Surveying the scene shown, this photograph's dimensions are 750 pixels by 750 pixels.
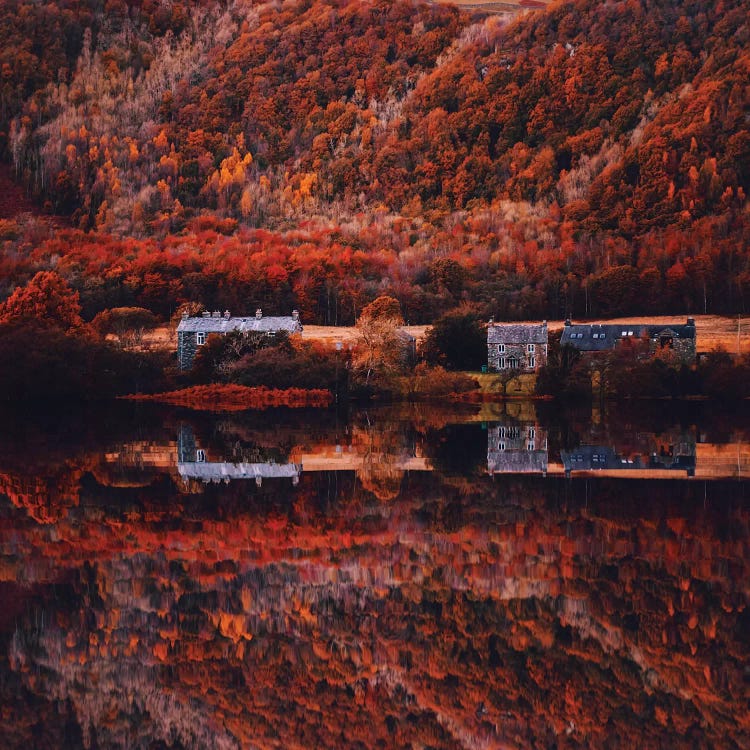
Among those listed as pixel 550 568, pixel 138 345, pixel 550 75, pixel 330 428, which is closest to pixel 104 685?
pixel 550 568

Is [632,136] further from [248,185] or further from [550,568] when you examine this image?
[550,568]

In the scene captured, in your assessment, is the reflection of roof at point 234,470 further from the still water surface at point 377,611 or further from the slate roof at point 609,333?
the slate roof at point 609,333

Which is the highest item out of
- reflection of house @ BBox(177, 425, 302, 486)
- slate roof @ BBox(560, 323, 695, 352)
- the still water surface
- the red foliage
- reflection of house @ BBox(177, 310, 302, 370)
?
the still water surface

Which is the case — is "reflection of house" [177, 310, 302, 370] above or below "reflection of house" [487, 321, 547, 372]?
above

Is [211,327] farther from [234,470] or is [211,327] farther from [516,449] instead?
[234,470]

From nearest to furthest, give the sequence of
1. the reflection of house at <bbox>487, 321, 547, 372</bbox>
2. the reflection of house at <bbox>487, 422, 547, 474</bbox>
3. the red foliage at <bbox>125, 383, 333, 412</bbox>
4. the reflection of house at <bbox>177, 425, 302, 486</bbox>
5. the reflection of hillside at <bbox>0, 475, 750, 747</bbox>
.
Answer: the reflection of hillside at <bbox>0, 475, 750, 747</bbox>
the reflection of house at <bbox>177, 425, 302, 486</bbox>
the reflection of house at <bbox>487, 422, 547, 474</bbox>
the red foliage at <bbox>125, 383, 333, 412</bbox>
the reflection of house at <bbox>487, 321, 547, 372</bbox>

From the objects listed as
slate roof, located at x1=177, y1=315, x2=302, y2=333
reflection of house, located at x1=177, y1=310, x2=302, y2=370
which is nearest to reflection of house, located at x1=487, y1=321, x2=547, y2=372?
reflection of house, located at x1=177, y1=310, x2=302, y2=370

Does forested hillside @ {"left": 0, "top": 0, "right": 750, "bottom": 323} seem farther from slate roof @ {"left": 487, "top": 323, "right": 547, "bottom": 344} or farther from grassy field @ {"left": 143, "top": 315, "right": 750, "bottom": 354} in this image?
slate roof @ {"left": 487, "top": 323, "right": 547, "bottom": 344}
